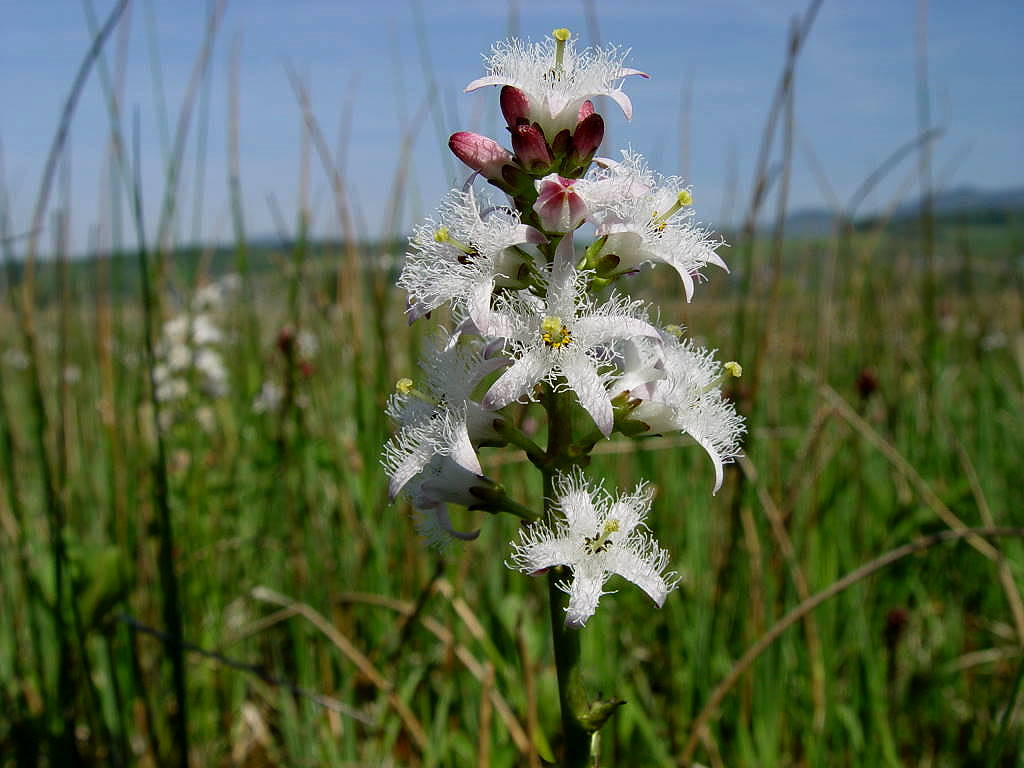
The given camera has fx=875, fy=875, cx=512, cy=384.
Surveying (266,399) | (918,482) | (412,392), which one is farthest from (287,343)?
(918,482)

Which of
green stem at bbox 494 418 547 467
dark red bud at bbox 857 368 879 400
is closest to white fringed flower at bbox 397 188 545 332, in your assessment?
green stem at bbox 494 418 547 467

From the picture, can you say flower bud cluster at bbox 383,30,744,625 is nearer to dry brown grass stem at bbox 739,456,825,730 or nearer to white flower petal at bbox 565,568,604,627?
white flower petal at bbox 565,568,604,627

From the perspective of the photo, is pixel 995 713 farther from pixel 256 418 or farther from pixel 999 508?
pixel 256 418

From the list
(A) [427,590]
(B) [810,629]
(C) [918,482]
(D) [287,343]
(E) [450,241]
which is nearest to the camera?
(E) [450,241]

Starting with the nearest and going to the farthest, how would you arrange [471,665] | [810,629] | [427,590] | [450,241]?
[450,241] < [427,590] < [471,665] < [810,629]

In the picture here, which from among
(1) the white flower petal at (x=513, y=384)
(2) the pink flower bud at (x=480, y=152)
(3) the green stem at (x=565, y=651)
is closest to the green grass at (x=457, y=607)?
(3) the green stem at (x=565, y=651)

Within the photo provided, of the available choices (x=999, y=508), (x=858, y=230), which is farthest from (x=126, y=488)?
(x=858, y=230)

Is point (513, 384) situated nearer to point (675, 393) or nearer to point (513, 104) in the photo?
point (675, 393)

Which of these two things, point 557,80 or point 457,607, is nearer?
point 557,80
